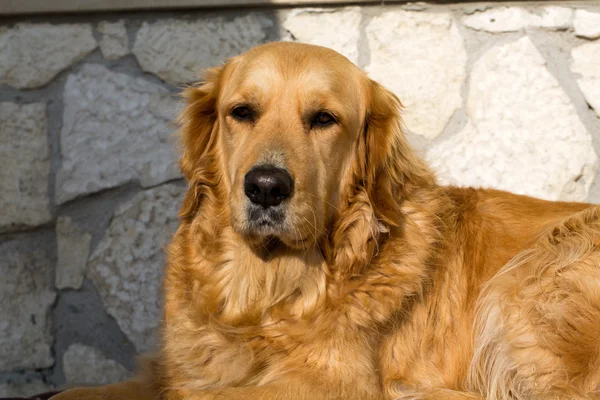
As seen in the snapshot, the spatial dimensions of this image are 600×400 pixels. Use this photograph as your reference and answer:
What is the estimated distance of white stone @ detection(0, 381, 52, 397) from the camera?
4.90 meters

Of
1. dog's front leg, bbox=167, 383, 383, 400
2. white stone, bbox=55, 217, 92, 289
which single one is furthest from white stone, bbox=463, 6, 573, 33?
white stone, bbox=55, 217, 92, 289

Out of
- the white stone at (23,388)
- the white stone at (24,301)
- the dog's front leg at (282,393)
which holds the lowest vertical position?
the white stone at (23,388)

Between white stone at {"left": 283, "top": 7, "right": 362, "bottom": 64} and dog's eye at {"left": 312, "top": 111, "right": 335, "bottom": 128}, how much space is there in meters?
1.38

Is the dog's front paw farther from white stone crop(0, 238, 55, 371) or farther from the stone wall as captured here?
white stone crop(0, 238, 55, 371)

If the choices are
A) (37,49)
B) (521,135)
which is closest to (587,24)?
(521,135)

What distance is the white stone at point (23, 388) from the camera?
193 inches

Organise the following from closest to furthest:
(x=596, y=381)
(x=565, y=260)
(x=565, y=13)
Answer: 1. (x=596, y=381)
2. (x=565, y=260)
3. (x=565, y=13)

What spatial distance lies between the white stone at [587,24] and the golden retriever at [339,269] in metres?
1.37

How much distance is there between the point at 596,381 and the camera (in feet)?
10.7

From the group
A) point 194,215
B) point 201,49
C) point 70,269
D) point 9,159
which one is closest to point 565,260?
point 194,215

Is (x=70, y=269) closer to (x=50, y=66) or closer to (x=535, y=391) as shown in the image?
(x=50, y=66)

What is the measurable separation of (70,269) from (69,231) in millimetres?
233

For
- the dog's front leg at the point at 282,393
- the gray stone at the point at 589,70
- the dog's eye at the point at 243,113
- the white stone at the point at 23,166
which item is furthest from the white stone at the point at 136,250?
the gray stone at the point at 589,70

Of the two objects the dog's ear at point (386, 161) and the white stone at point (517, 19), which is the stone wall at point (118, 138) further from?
the dog's ear at point (386, 161)
